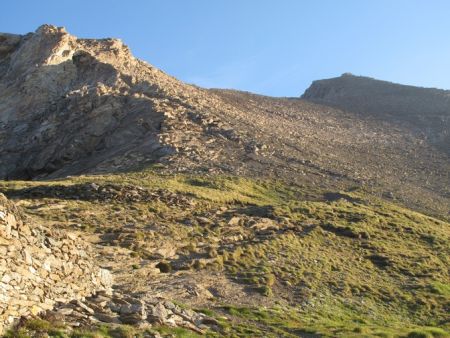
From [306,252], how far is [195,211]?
23.2 feet

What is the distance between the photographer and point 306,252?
27.7 metres

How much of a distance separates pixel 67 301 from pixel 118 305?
1607 mm

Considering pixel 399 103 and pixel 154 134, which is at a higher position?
pixel 399 103

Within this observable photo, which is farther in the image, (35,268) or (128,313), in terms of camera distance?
(128,313)

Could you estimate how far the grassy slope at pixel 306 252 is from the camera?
797 inches

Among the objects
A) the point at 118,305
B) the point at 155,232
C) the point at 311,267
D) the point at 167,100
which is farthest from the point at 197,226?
the point at 167,100

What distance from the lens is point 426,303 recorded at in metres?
24.6

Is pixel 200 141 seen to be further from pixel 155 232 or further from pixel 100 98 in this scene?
pixel 155 232

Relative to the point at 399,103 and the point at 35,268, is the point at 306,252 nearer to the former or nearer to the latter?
the point at 35,268

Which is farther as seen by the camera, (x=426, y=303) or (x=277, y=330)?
(x=426, y=303)

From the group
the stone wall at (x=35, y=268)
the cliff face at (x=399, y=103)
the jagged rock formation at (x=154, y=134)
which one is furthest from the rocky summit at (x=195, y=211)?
the cliff face at (x=399, y=103)

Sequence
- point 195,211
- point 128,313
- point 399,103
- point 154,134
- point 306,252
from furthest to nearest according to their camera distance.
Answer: point 399,103 → point 154,134 → point 195,211 → point 306,252 → point 128,313

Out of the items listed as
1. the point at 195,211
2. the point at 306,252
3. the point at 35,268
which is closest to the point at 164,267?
the point at 306,252

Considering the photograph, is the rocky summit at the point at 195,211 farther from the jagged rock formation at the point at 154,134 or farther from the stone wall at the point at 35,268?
the jagged rock formation at the point at 154,134
